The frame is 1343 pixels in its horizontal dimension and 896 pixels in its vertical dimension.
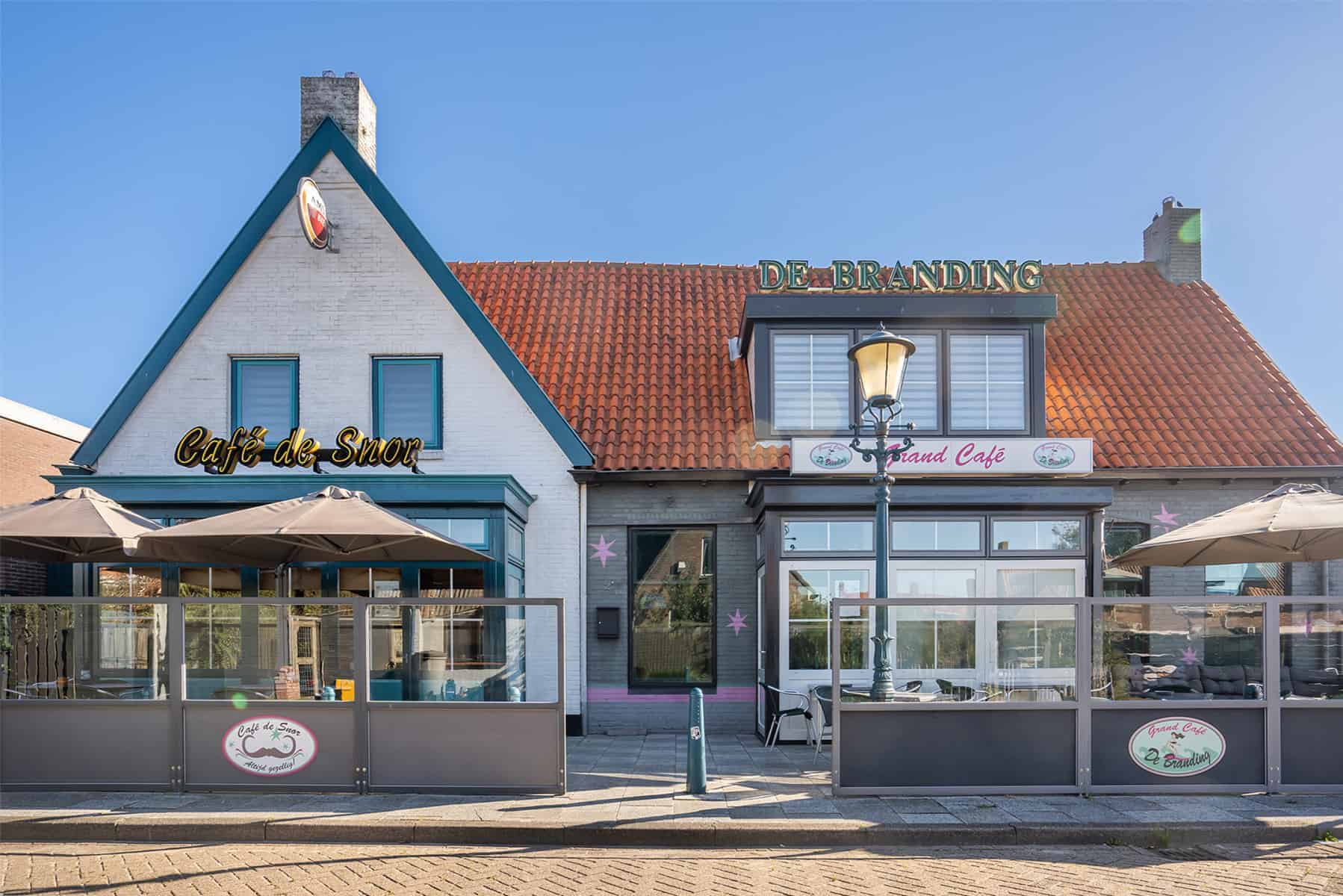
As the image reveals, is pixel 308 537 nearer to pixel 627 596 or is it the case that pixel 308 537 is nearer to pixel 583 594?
pixel 583 594

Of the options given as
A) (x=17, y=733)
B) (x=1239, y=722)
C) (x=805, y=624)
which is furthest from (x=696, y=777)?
(x=17, y=733)

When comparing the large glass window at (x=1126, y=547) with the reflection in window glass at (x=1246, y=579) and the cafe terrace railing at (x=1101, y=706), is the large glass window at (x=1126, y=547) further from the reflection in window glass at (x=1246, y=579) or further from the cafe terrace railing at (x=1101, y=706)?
the cafe terrace railing at (x=1101, y=706)

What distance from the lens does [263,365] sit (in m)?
14.3

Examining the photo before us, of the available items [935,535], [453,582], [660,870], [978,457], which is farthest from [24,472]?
[978,457]

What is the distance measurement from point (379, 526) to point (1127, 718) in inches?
315

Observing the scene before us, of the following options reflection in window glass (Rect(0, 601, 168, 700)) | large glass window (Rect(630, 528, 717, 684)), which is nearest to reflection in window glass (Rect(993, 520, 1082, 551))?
large glass window (Rect(630, 528, 717, 684))

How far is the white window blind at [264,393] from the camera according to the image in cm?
1426

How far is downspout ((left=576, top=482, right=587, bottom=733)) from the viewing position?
47.2 ft


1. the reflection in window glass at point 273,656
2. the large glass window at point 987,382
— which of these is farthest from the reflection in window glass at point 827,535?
the reflection in window glass at point 273,656

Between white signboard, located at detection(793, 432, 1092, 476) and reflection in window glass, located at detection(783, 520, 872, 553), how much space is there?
76cm

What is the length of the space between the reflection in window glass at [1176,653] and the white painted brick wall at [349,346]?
7.41 m

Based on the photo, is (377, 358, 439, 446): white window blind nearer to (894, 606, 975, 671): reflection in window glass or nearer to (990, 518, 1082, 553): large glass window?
(894, 606, 975, 671): reflection in window glass

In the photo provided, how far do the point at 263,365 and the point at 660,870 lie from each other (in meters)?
10.1

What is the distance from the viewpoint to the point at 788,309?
14.8 metres
